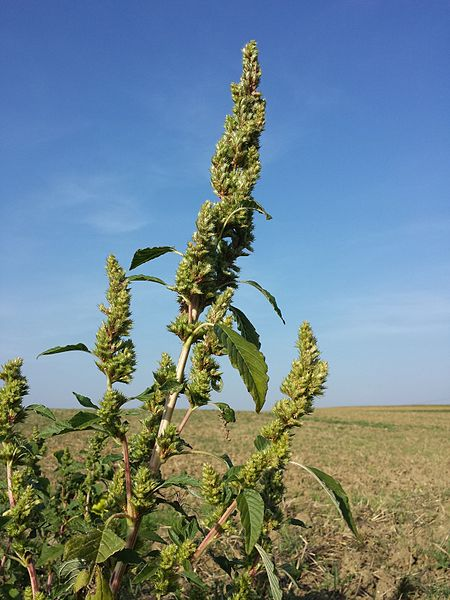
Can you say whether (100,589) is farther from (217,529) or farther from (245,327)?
(245,327)

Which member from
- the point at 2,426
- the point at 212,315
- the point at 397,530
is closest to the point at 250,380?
the point at 212,315

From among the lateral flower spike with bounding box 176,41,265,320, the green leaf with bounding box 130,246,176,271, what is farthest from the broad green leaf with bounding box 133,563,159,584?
the green leaf with bounding box 130,246,176,271

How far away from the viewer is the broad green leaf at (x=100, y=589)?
5.54ft

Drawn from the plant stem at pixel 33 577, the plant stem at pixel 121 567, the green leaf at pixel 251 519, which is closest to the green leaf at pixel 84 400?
the plant stem at pixel 121 567

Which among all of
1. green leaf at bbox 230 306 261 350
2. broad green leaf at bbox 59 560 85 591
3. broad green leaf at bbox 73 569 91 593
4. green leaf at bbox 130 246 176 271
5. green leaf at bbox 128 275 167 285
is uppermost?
green leaf at bbox 130 246 176 271

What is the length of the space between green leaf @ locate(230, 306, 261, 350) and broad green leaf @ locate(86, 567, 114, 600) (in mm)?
941

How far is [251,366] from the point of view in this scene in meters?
1.73

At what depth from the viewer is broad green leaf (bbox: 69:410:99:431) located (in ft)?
6.20

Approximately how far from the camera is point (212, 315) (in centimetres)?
195

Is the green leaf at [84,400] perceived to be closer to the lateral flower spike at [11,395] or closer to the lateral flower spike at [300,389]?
the lateral flower spike at [11,395]

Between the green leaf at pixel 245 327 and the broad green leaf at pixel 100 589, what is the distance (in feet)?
3.09

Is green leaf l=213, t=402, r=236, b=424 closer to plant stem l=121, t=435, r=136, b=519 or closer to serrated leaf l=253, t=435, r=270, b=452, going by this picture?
serrated leaf l=253, t=435, r=270, b=452

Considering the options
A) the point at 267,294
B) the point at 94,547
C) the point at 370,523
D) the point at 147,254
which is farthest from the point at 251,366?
the point at 370,523

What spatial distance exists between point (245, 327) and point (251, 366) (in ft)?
1.29
